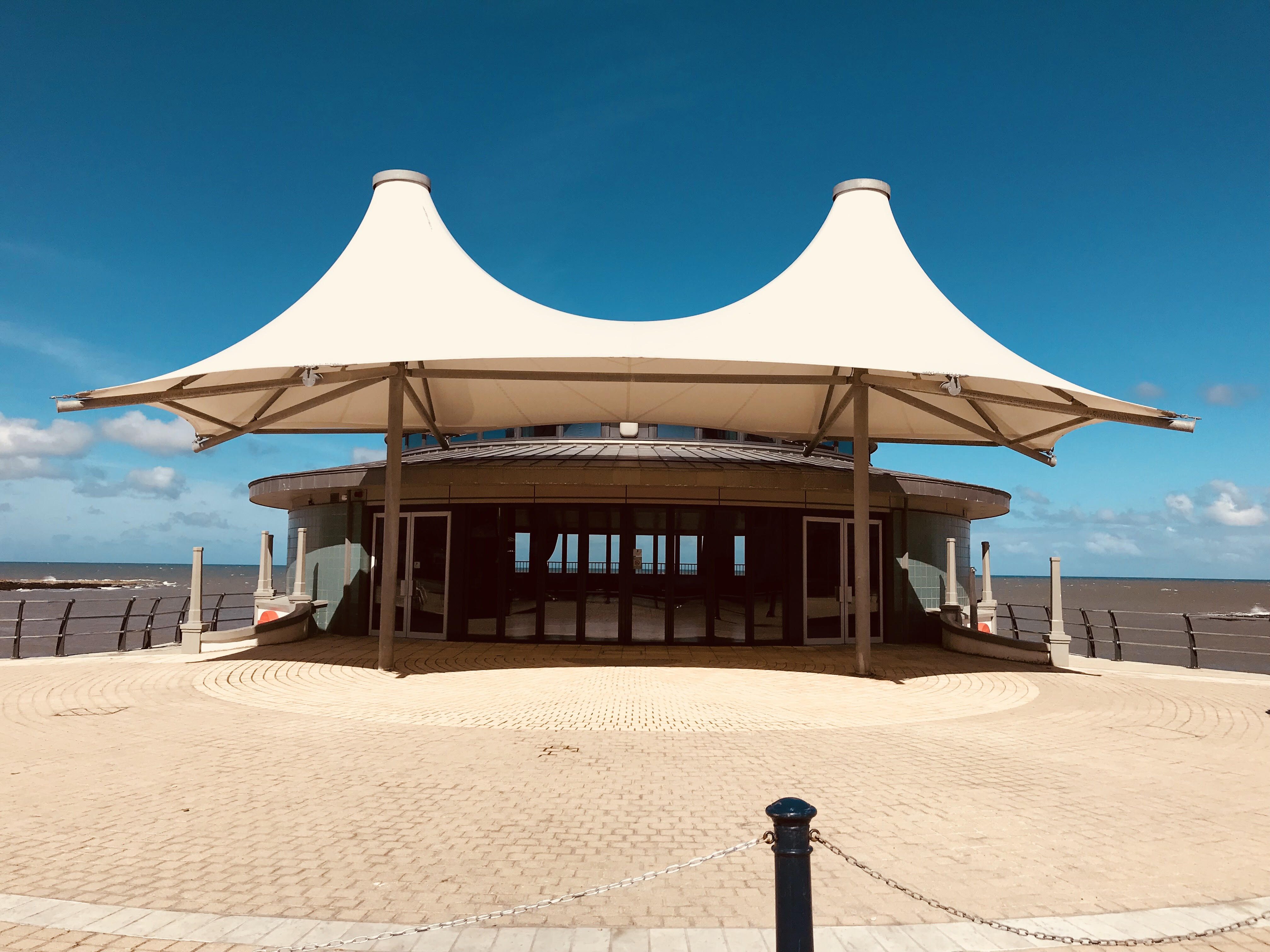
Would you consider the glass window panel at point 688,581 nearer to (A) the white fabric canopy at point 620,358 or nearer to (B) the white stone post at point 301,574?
(A) the white fabric canopy at point 620,358

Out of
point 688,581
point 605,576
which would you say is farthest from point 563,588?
point 688,581

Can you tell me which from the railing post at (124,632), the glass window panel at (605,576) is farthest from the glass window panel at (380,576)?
the railing post at (124,632)

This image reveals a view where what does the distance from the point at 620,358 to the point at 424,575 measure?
22.5 feet

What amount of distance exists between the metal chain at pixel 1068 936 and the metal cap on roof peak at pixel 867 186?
12.5 m

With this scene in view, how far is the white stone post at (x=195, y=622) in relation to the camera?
42.0 feet

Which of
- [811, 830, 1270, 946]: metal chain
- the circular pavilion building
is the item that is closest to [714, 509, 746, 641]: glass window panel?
the circular pavilion building

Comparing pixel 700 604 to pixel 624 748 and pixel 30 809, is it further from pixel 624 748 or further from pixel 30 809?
pixel 30 809

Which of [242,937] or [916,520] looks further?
[916,520]

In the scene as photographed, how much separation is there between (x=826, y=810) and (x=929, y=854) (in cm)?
84

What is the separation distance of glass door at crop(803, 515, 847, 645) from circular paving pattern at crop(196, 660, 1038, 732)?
3444 mm

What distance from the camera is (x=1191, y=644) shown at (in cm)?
1375

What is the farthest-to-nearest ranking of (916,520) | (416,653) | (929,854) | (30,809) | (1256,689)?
(916,520), (416,653), (1256,689), (30,809), (929,854)

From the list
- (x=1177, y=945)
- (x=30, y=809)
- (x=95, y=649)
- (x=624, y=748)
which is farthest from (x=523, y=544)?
(x=95, y=649)

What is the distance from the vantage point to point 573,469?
14016 millimetres
